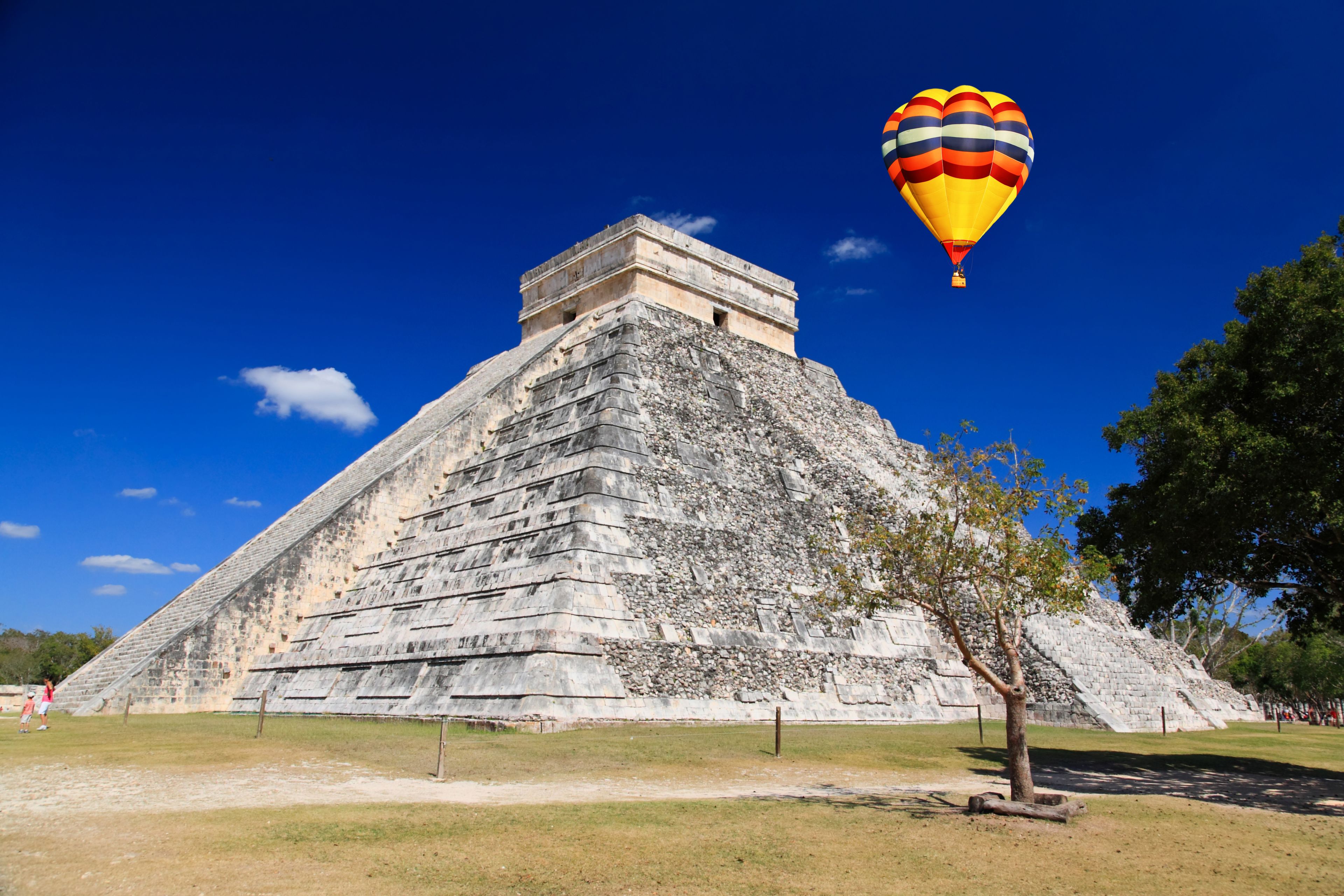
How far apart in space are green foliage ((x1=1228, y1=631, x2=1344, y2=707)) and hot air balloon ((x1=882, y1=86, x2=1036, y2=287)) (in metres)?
26.5

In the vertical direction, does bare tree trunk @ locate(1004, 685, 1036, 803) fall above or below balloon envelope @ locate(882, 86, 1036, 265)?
below

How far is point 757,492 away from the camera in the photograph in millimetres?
18328

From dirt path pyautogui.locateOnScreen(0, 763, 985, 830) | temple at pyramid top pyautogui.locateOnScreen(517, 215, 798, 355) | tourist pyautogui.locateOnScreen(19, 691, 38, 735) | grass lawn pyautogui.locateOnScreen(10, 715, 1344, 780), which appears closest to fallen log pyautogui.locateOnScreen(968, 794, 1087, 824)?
dirt path pyautogui.locateOnScreen(0, 763, 985, 830)

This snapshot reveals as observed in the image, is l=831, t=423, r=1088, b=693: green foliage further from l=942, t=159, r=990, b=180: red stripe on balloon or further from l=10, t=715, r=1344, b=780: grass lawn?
l=942, t=159, r=990, b=180: red stripe on balloon

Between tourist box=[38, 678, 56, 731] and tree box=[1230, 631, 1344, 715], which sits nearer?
tourist box=[38, 678, 56, 731]

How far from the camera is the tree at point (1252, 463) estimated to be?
9.67 m

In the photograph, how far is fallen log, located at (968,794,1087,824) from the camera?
7.37m

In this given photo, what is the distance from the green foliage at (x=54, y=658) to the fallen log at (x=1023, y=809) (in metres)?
39.3

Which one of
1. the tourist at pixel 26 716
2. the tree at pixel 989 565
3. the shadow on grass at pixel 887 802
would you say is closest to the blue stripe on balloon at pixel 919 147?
the tree at pixel 989 565

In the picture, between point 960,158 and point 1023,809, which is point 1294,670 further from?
point 1023,809

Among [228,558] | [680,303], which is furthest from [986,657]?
[228,558]

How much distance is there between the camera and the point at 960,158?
14625 mm

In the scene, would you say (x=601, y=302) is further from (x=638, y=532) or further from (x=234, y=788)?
(x=234, y=788)

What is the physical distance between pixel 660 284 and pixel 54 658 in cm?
3476
